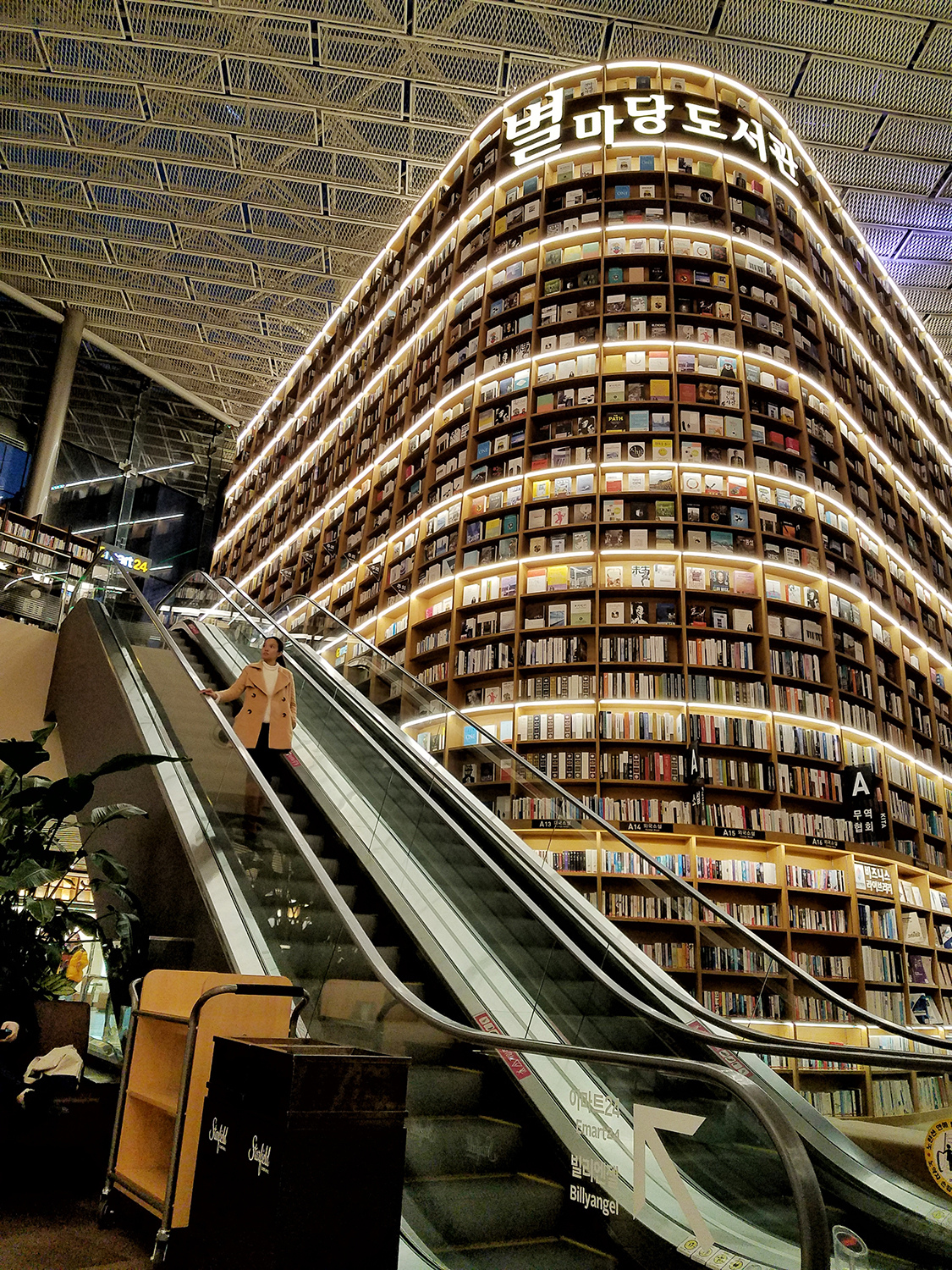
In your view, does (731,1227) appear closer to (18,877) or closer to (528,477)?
(18,877)

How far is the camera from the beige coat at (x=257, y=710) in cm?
524

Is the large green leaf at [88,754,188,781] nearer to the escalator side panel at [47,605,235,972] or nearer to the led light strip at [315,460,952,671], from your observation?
the escalator side panel at [47,605,235,972]

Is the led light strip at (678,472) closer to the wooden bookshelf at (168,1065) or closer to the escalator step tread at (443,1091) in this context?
the escalator step tread at (443,1091)

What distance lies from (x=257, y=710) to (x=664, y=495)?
341 cm

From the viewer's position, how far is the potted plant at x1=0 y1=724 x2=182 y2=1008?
12.1 feet

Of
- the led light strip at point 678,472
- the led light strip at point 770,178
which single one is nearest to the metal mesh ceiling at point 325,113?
the led light strip at point 770,178

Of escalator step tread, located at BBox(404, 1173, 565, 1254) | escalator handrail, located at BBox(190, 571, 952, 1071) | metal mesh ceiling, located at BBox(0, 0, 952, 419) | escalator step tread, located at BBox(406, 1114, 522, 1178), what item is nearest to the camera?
escalator handrail, located at BBox(190, 571, 952, 1071)

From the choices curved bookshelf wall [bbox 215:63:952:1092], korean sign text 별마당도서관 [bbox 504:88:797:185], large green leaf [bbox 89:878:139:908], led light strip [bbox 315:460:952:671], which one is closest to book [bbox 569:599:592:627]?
curved bookshelf wall [bbox 215:63:952:1092]

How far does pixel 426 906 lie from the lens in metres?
4.00

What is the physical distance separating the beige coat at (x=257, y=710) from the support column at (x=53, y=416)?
12.2 metres

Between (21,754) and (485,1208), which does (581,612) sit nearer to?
(21,754)

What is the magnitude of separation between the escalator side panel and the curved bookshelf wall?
173 cm

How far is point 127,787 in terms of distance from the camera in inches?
204

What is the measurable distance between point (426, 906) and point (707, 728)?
2.85 meters
